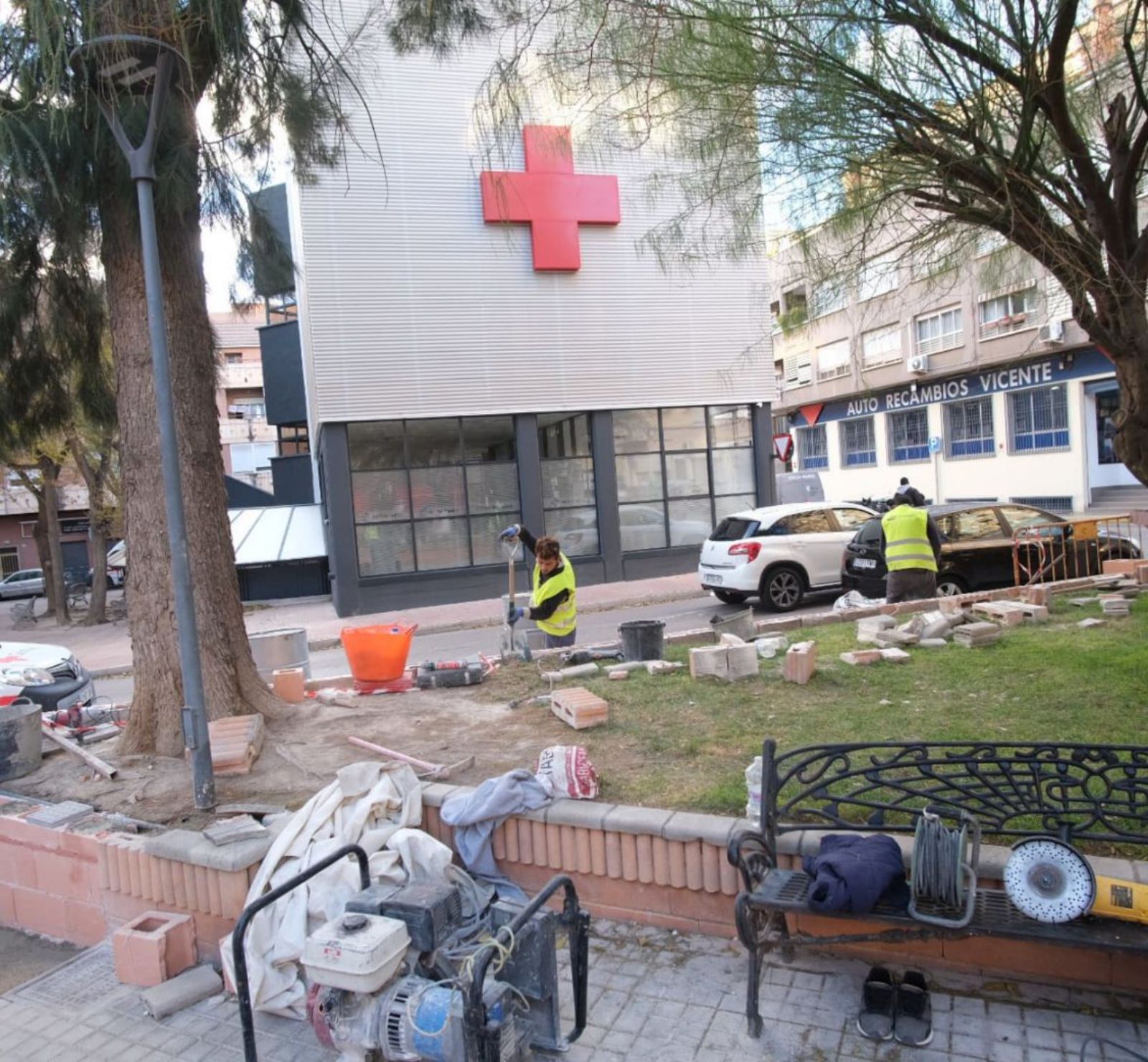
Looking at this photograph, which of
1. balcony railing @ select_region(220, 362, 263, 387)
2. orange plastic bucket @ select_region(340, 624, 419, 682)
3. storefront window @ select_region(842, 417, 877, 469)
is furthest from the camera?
balcony railing @ select_region(220, 362, 263, 387)

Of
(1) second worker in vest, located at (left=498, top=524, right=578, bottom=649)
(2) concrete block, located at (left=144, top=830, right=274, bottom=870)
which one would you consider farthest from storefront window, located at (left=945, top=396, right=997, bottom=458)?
(2) concrete block, located at (left=144, top=830, right=274, bottom=870)

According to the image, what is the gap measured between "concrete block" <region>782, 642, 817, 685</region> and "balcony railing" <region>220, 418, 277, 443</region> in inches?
1783

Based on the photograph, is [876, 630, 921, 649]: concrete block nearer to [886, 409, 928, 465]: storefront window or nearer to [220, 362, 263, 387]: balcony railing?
[886, 409, 928, 465]: storefront window

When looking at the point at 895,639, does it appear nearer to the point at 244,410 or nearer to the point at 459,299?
the point at 459,299

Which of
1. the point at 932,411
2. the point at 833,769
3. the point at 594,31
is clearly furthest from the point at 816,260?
the point at 932,411

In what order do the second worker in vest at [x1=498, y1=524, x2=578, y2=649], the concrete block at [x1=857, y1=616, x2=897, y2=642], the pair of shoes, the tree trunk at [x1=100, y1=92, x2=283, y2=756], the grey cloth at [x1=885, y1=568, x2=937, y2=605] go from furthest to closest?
the grey cloth at [x1=885, y1=568, x2=937, y2=605], the second worker in vest at [x1=498, y1=524, x2=578, y2=649], the concrete block at [x1=857, y1=616, x2=897, y2=642], the tree trunk at [x1=100, y1=92, x2=283, y2=756], the pair of shoes

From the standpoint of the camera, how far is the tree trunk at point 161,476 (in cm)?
595

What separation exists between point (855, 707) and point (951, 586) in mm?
6703

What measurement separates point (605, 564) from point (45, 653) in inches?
470

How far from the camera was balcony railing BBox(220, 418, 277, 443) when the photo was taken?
47656mm

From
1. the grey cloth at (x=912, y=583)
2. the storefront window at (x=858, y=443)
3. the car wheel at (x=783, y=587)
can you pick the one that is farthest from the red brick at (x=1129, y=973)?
the storefront window at (x=858, y=443)

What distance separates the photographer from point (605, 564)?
757 inches

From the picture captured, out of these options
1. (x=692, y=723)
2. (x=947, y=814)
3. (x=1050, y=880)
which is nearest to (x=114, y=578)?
(x=692, y=723)

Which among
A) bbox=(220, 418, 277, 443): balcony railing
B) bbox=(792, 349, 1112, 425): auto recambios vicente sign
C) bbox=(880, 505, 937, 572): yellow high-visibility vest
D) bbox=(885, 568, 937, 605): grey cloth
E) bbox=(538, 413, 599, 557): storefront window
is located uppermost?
bbox=(220, 418, 277, 443): balcony railing
